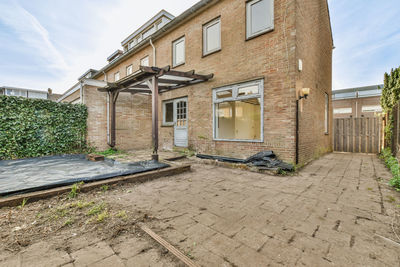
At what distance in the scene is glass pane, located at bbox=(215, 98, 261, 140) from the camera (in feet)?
29.2

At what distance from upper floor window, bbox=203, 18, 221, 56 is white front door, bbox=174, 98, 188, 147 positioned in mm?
2314

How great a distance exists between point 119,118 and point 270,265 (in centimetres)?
839

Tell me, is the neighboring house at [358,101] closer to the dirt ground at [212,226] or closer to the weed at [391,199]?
the dirt ground at [212,226]

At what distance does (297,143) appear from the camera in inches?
182

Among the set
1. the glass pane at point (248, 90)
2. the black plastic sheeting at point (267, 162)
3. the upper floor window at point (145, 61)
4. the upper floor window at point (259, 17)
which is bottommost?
the black plastic sheeting at point (267, 162)

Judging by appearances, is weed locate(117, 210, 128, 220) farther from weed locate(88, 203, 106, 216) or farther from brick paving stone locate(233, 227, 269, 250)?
brick paving stone locate(233, 227, 269, 250)

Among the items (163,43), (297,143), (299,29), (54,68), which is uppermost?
(54,68)

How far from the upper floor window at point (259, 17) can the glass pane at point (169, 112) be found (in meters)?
4.68

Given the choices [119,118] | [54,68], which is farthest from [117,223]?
[54,68]

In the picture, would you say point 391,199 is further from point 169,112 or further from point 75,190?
point 169,112

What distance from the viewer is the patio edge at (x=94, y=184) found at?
7.75ft

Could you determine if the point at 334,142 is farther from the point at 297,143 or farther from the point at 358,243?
the point at 358,243

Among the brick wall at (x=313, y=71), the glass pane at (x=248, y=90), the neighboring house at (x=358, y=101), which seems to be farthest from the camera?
the neighboring house at (x=358, y=101)

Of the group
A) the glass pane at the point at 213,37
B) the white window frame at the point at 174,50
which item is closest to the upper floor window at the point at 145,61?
the white window frame at the point at 174,50
